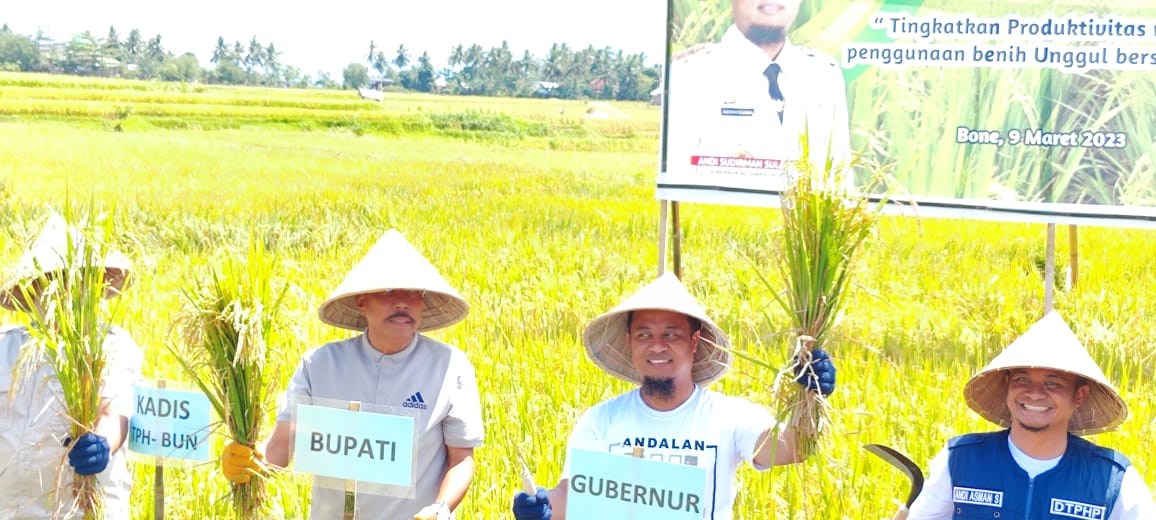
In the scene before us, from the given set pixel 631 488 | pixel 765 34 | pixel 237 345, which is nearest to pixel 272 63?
pixel 765 34

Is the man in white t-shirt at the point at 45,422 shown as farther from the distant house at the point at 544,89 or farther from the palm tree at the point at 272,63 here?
the distant house at the point at 544,89

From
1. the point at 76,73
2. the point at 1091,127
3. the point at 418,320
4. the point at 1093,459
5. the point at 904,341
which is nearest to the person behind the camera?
the point at 1093,459

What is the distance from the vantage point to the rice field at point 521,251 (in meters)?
5.85

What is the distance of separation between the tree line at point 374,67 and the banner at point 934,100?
9.79 meters

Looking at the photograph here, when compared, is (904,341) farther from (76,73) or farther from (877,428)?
(76,73)

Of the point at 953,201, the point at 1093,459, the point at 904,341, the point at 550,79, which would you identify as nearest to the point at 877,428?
the point at 953,201

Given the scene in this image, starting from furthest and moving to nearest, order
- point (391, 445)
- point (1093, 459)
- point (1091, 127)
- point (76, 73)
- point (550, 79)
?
point (550, 79)
point (76, 73)
point (1091, 127)
point (391, 445)
point (1093, 459)

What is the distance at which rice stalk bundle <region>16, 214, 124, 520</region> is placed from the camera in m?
4.14

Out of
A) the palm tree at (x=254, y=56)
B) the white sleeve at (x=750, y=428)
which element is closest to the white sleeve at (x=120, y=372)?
the white sleeve at (x=750, y=428)

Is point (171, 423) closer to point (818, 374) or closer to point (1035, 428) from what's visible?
point (818, 374)

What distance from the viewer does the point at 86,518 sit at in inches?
167

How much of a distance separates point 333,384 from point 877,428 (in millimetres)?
3046

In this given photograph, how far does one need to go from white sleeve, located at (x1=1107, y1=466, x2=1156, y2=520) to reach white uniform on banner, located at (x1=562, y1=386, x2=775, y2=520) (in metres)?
0.88

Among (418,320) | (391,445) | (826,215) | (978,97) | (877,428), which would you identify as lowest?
(877,428)
